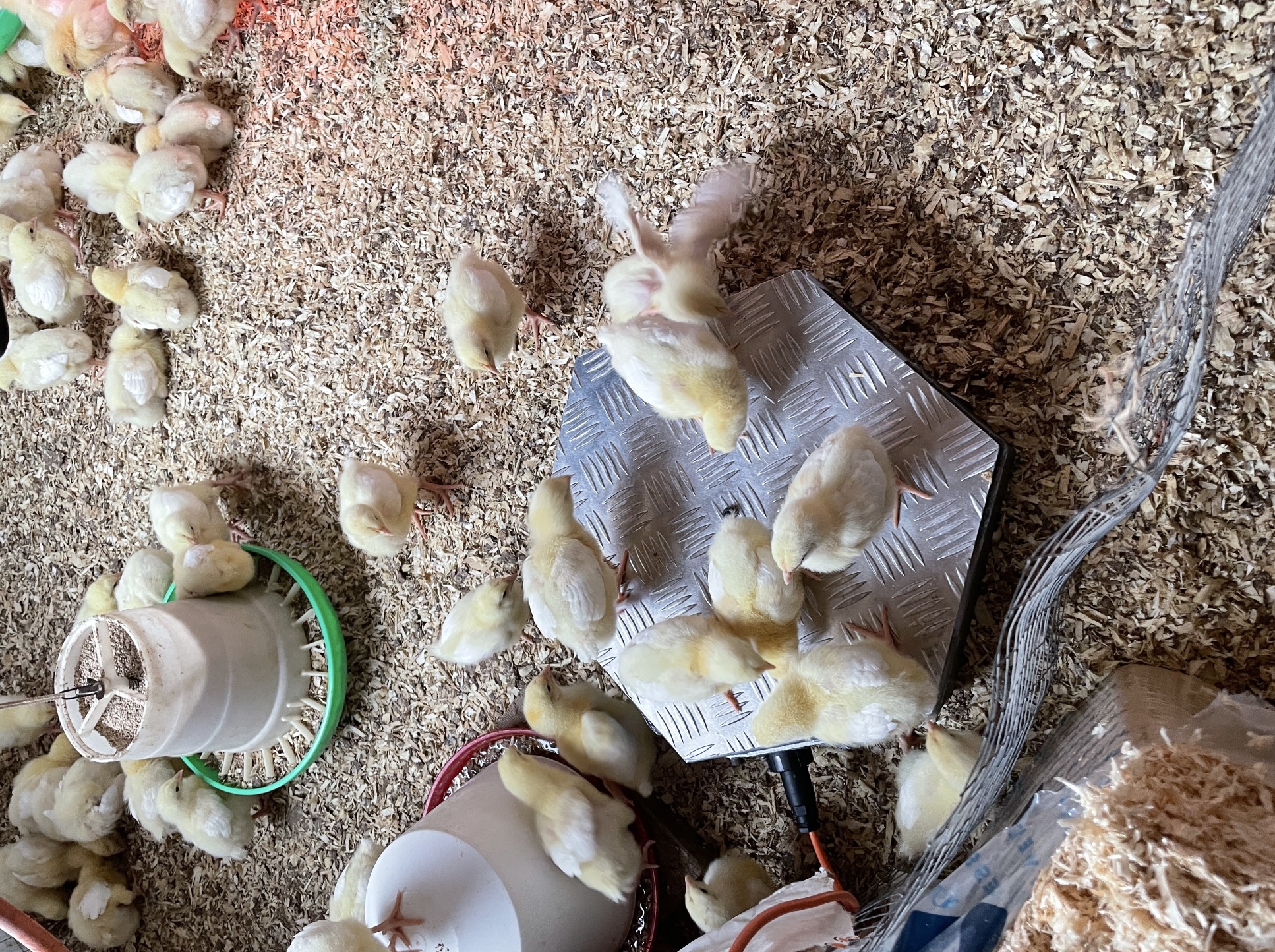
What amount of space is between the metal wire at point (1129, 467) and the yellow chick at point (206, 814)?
4.75 ft

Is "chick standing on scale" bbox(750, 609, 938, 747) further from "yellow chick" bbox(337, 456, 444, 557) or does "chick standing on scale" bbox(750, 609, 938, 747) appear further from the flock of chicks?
the flock of chicks

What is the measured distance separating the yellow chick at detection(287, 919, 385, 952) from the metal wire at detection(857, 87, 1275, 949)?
773 millimetres

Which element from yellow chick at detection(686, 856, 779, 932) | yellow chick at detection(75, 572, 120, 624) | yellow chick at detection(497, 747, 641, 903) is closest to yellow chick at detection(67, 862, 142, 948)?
yellow chick at detection(75, 572, 120, 624)

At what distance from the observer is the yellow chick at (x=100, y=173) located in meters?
2.31

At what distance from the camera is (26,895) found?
224 cm

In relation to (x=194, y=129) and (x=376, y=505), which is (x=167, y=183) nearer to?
(x=194, y=129)

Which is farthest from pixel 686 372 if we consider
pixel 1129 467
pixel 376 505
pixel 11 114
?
pixel 11 114

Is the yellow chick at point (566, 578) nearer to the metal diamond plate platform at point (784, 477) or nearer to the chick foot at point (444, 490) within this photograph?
the metal diamond plate platform at point (784, 477)

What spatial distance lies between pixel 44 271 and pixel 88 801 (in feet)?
4.35

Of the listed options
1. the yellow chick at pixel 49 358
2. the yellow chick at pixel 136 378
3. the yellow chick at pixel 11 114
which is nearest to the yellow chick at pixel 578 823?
the yellow chick at pixel 136 378

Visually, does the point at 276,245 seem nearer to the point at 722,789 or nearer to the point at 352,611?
the point at 352,611

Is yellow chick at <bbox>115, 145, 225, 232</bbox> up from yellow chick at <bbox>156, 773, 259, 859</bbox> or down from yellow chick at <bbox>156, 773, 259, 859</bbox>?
up

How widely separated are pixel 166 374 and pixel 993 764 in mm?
2120

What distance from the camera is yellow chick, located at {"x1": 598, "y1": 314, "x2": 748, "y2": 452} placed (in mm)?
1381
